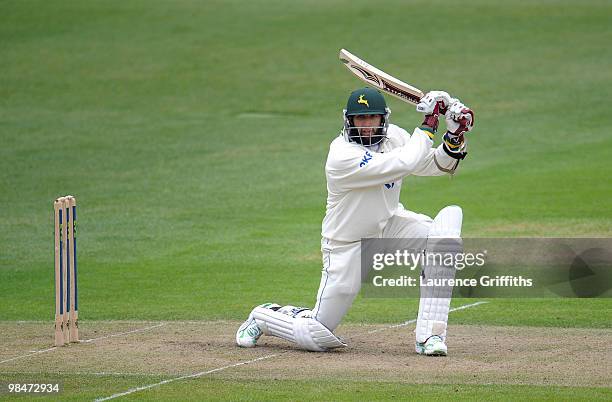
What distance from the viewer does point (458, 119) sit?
8922mm

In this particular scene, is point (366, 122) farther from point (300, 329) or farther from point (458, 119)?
point (300, 329)

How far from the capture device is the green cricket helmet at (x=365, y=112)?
895cm

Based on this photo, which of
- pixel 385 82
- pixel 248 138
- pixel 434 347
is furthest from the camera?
pixel 248 138

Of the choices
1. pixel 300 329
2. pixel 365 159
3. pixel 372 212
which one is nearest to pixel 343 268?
pixel 372 212

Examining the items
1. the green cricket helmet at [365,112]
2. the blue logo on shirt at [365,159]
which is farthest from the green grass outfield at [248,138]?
the green cricket helmet at [365,112]

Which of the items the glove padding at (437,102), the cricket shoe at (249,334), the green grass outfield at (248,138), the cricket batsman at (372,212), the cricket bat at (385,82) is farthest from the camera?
the green grass outfield at (248,138)

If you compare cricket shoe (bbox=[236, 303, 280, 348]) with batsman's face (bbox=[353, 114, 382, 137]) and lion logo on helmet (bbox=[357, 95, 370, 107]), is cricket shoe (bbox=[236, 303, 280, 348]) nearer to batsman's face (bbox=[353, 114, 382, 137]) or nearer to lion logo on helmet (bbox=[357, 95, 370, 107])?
batsman's face (bbox=[353, 114, 382, 137])

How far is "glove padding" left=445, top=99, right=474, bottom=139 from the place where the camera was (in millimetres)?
8898

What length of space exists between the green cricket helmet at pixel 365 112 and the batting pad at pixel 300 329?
150 centimetres

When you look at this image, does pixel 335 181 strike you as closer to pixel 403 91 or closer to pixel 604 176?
pixel 403 91

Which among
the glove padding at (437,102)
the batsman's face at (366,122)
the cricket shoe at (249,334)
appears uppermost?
the glove padding at (437,102)

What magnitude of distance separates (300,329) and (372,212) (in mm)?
1106

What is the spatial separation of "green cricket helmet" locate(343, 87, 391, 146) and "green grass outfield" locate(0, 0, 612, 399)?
2.24 meters

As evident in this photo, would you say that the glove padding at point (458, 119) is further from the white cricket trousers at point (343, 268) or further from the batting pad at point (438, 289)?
the white cricket trousers at point (343, 268)
